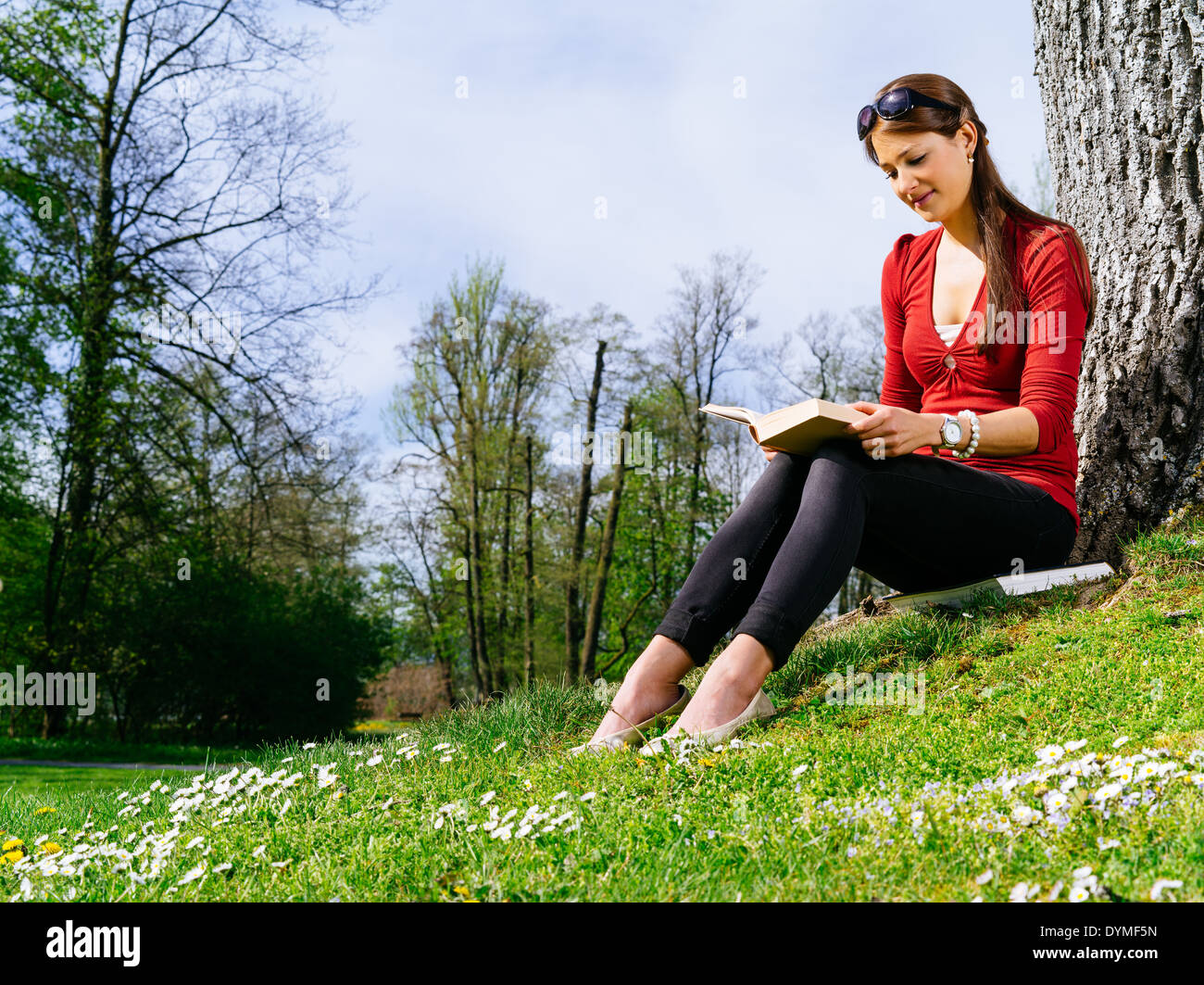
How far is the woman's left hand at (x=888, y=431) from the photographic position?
2.89m

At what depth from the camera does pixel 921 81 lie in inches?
133

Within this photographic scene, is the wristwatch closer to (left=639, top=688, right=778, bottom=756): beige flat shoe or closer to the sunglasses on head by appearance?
(left=639, top=688, right=778, bottom=756): beige flat shoe

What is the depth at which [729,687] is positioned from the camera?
9.05 ft

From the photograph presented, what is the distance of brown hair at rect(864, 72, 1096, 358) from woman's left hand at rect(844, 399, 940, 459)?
2.45ft

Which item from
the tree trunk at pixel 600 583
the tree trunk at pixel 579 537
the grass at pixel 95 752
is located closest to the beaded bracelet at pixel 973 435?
the grass at pixel 95 752

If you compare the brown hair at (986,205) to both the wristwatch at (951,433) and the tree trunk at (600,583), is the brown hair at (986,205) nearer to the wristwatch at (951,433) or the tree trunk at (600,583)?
the wristwatch at (951,433)

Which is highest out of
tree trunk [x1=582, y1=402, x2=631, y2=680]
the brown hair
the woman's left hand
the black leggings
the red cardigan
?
the brown hair

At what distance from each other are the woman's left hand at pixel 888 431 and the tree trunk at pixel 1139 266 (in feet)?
5.08

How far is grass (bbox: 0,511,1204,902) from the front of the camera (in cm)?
184

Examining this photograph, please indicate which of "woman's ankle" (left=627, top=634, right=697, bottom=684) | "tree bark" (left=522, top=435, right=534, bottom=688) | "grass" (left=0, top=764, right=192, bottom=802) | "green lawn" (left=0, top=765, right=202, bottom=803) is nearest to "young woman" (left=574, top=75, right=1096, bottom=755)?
"woman's ankle" (left=627, top=634, right=697, bottom=684)
